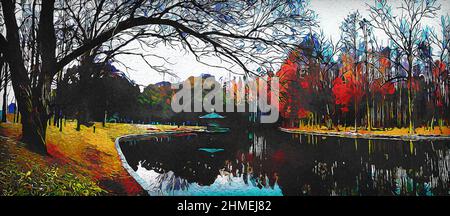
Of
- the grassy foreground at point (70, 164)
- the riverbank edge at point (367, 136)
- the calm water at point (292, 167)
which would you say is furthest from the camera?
the riverbank edge at point (367, 136)

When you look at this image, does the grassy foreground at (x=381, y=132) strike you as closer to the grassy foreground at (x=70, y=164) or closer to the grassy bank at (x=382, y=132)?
the grassy bank at (x=382, y=132)

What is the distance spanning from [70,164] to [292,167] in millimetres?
2163

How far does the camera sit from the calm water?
3.04 m

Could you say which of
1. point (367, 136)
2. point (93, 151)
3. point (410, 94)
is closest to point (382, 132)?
point (367, 136)

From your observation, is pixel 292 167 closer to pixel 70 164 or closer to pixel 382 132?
pixel 382 132

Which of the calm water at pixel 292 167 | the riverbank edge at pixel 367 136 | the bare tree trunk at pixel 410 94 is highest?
the bare tree trunk at pixel 410 94

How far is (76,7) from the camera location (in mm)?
3242

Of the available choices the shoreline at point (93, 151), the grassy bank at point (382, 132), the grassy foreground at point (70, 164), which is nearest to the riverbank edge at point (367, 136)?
the grassy bank at point (382, 132)

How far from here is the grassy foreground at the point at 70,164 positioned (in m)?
2.94

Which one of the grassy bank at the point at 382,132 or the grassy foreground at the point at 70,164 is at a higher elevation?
the grassy bank at the point at 382,132

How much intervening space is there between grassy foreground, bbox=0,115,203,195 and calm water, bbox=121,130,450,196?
0.19 metres

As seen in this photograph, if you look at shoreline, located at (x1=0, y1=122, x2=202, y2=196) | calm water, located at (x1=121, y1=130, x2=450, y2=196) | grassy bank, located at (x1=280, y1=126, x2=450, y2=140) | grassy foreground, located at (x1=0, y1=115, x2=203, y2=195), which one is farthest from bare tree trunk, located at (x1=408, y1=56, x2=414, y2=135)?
grassy foreground, located at (x1=0, y1=115, x2=203, y2=195)

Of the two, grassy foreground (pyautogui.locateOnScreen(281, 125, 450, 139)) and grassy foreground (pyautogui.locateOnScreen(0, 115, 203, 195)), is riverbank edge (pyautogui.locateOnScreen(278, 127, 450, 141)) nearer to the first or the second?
grassy foreground (pyautogui.locateOnScreen(281, 125, 450, 139))

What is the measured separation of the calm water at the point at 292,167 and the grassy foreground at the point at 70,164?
0.63 feet
